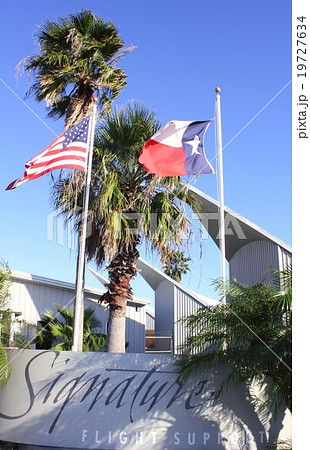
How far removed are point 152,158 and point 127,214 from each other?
7.73ft

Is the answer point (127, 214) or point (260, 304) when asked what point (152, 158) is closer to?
point (127, 214)

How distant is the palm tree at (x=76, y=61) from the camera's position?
13383mm

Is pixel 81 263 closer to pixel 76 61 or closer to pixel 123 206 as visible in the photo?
pixel 123 206

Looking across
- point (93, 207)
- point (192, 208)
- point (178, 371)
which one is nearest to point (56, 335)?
point (93, 207)

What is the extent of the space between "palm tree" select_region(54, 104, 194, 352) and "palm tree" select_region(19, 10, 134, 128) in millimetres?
1050

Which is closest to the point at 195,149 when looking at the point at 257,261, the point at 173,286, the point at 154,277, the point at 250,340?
the point at 250,340

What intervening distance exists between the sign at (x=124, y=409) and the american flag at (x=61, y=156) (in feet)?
13.5

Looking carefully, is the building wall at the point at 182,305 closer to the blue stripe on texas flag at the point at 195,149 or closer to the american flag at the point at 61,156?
the blue stripe on texas flag at the point at 195,149

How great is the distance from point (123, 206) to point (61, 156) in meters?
2.41

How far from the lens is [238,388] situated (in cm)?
884

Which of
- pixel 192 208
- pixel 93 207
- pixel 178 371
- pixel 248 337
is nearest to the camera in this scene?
pixel 248 337

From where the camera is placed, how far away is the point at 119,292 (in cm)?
1273

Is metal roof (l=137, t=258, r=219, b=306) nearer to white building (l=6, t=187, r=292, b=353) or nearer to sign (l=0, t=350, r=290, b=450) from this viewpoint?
white building (l=6, t=187, r=292, b=353)

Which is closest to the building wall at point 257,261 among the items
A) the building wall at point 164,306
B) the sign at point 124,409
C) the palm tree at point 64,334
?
the building wall at point 164,306
